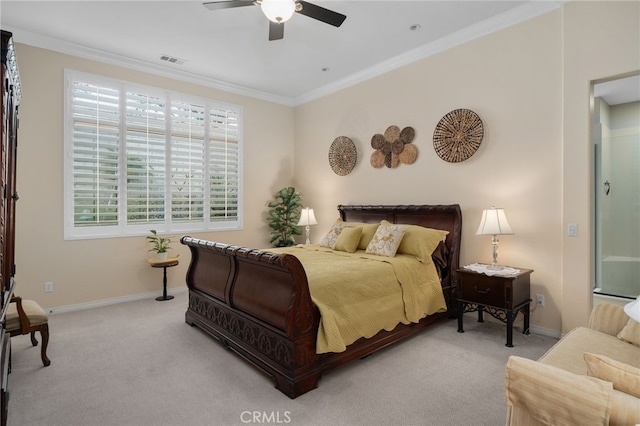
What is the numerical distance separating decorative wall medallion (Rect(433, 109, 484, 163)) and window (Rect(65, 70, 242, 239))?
3.38 metres

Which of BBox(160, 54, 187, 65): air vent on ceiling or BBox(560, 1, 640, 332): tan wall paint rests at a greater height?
BBox(160, 54, 187, 65): air vent on ceiling

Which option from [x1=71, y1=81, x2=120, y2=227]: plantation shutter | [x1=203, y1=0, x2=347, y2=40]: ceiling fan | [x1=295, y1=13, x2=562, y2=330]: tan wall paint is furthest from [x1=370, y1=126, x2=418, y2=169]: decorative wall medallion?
[x1=71, y1=81, x2=120, y2=227]: plantation shutter

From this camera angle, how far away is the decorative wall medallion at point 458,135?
3.95 meters

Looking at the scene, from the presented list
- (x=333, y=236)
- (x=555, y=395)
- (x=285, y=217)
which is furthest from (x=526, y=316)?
(x=285, y=217)

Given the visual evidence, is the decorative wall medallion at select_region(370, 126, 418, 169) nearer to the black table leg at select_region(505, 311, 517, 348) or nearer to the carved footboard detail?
the black table leg at select_region(505, 311, 517, 348)

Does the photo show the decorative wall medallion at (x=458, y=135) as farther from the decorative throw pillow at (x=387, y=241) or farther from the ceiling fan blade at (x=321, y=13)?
the ceiling fan blade at (x=321, y=13)

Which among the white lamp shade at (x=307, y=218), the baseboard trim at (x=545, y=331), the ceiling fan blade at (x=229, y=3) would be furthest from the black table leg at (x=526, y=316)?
the ceiling fan blade at (x=229, y=3)

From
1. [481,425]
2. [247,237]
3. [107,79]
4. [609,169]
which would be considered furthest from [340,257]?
[609,169]

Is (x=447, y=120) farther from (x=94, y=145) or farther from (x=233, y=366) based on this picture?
(x=94, y=145)

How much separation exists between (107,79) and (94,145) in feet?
3.04

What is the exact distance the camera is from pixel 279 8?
257 cm

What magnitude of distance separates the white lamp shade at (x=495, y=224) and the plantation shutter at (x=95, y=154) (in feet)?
15.3

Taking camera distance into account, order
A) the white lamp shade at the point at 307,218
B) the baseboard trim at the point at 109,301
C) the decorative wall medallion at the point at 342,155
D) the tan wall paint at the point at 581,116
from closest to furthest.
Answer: the tan wall paint at the point at 581,116 < the baseboard trim at the point at 109,301 < the decorative wall medallion at the point at 342,155 < the white lamp shade at the point at 307,218

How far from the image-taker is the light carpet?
2166mm
